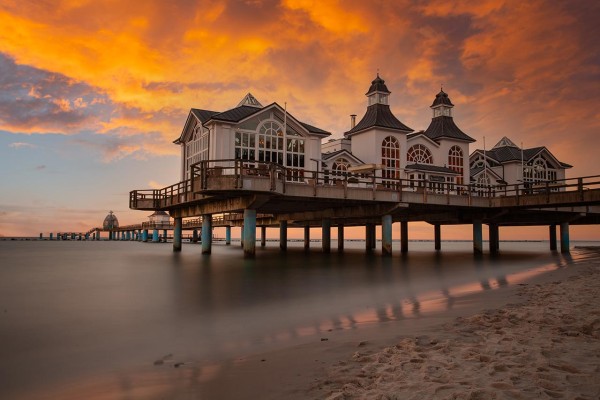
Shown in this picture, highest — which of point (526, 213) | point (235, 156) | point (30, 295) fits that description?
point (235, 156)

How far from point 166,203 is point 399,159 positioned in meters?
23.3

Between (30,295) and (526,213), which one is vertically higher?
(526,213)

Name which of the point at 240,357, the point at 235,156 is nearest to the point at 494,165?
the point at 235,156

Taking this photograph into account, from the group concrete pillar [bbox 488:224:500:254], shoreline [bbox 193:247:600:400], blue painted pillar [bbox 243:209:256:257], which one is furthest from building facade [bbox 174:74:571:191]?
shoreline [bbox 193:247:600:400]

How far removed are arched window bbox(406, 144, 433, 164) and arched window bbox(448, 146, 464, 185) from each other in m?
2.83

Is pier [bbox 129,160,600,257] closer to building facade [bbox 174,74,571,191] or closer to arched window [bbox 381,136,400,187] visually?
building facade [bbox 174,74,571,191]

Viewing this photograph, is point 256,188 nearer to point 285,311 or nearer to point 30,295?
point 30,295

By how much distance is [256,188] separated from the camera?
23.4 m

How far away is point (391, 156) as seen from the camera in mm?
44250

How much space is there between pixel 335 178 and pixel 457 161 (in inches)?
867

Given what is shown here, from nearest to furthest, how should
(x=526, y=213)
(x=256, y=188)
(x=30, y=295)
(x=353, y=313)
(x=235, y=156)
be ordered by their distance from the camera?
1. (x=353, y=313)
2. (x=30, y=295)
3. (x=256, y=188)
4. (x=235, y=156)
5. (x=526, y=213)

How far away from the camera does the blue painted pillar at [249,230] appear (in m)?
26.5

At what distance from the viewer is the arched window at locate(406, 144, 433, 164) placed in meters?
46.4

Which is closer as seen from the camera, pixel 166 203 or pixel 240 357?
pixel 240 357
